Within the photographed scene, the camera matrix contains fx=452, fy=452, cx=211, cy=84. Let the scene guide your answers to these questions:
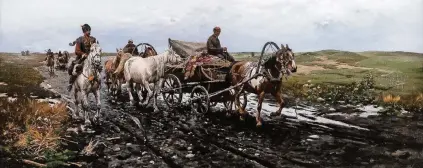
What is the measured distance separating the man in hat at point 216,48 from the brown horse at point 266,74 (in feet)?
1.31

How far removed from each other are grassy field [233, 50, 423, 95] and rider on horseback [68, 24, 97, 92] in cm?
484

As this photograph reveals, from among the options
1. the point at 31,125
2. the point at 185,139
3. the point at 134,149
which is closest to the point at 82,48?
the point at 31,125

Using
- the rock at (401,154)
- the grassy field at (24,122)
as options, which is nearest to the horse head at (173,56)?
the grassy field at (24,122)

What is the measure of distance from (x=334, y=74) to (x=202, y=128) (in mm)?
3614

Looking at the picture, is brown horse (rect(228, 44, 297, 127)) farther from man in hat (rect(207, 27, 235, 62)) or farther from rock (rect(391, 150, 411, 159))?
rock (rect(391, 150, 411, 159))

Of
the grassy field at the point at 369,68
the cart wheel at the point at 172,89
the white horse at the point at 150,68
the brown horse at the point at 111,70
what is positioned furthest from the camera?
the brown horse at the point at 111,70

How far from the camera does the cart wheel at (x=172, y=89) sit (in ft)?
47.9

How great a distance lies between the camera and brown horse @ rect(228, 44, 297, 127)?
34.1ft

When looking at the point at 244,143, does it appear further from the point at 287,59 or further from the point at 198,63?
the point at 198,63

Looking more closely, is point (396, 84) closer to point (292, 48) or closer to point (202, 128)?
point (292, 48)

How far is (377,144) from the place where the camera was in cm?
976

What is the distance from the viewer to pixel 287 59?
10.4m

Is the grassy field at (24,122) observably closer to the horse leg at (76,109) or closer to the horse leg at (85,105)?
the horse leg at (85,105)

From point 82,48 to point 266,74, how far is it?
4575 mm
